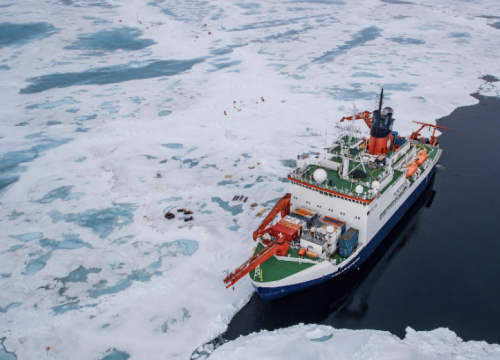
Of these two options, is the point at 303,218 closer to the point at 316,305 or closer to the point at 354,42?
the point at 316,305

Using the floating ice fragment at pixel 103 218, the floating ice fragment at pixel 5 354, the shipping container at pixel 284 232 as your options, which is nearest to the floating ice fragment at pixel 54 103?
the floating ice fragment at pixel 103 218

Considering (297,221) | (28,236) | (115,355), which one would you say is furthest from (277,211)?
(28,236)

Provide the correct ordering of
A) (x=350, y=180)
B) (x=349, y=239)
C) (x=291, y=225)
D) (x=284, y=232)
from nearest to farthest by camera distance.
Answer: (x=349, y=239) → (x=284, y=232) → (x=291, y=225) → (x=350, y=180)

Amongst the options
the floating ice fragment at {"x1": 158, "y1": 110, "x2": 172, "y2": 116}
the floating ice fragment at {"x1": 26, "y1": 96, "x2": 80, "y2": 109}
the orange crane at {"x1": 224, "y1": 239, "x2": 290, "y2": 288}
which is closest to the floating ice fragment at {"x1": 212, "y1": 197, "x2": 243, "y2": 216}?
the orange crane at {"x1": 224, "y1": 239, "x2": 290, "y2": 288}

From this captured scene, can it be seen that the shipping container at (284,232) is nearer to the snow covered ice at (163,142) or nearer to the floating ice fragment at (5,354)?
the snow covered ice at (163,142)

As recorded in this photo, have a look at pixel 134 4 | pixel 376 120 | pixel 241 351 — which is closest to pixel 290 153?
pixel 376 120

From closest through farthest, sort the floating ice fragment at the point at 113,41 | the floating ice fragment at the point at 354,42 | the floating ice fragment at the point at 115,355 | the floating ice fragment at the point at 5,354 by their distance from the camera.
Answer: the floating ice fragment at the point at 5,354, the floating ice fragment at the point at 115,355, the floating ice fragment at the point at 354,42, the floating ice fragment at the point at 113,41

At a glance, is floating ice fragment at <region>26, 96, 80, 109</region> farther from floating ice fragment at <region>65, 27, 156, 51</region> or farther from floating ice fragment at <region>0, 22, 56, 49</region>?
floating ice fragment at <region>0, 22, 56, 49</region>
